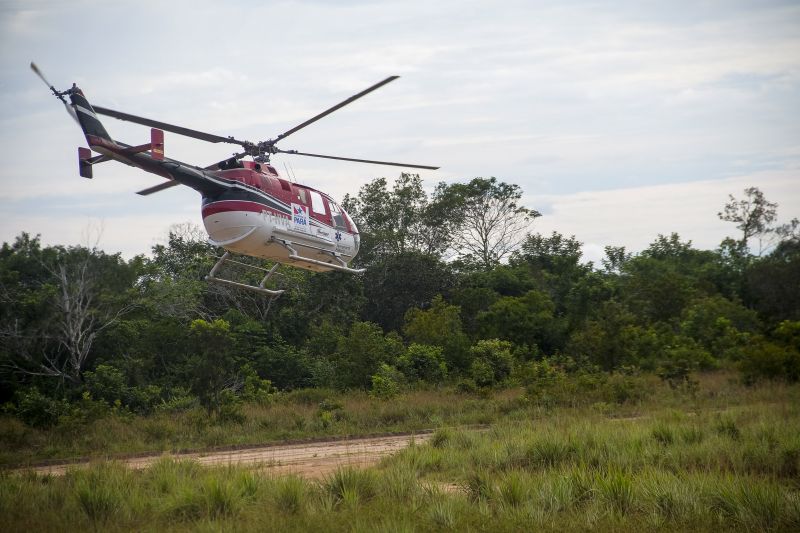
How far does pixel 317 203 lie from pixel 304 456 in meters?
6.23

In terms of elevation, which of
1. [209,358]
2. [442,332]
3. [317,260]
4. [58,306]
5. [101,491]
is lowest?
[101,491]

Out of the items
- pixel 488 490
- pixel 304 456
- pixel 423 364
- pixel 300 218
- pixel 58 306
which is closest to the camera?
pixel 488 490

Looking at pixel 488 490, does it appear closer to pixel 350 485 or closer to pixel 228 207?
pixel 350 485

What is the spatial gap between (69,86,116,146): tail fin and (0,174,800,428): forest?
7608 millimetres

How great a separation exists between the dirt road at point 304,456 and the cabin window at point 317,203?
5293mm

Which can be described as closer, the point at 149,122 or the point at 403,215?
the point at 149,122

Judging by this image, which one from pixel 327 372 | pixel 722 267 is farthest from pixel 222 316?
pixel 722 267

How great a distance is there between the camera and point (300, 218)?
19000mm

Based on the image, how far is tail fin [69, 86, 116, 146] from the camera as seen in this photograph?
617 inches

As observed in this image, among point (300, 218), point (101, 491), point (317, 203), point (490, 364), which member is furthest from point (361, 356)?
point (101, 491)

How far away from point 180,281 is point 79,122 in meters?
15.6

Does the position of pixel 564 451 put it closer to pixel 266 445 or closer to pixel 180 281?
pixel 266 445

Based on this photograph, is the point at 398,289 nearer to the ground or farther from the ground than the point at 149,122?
nearer to the ground

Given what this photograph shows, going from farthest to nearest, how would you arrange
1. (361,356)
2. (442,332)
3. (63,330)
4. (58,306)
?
(442,332)
(361,356)
(63,330)
(58,306)
